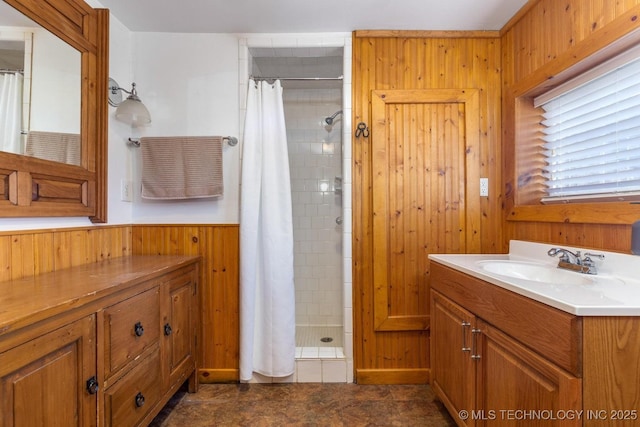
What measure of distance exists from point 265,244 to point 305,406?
96 centimetres

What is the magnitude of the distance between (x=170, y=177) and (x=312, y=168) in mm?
1177

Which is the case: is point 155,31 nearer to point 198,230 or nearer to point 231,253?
point 198,230

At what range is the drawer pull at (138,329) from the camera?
3.90ft

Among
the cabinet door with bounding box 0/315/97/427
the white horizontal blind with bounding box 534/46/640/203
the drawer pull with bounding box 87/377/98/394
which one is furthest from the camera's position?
the white horizontal blind with bounding box 534/46/640/203

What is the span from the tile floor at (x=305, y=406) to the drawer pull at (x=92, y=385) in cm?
73

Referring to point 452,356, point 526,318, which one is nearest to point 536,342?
point 526,318

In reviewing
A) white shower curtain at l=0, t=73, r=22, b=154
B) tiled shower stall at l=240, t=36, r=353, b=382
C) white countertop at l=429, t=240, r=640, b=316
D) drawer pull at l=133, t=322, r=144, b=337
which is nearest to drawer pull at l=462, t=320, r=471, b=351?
white countertop at l=429, t=240, r=640, b=316

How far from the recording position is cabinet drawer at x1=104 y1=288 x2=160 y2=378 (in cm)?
104

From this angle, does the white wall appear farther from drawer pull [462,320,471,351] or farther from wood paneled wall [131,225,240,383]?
drawer pull [462,320,471,351]

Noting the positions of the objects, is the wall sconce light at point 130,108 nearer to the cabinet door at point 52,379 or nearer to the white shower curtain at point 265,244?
the white shower curtain at point 265,244

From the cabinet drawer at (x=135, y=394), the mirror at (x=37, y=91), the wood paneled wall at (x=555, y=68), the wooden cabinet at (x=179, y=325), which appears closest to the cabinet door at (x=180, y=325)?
the wooden cabinet at (x=179, y=325)

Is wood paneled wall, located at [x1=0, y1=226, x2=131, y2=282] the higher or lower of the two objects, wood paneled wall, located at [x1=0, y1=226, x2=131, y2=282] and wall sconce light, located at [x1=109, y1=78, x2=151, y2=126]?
the lower

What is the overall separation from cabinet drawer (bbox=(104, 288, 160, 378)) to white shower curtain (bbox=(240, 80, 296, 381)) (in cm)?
56

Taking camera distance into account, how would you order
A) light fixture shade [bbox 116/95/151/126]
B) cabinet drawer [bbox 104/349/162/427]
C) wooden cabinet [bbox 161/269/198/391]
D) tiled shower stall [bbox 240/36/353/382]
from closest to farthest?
cabinet drawer [bbox 104/349/162/427], wooden cabinet [bbox 161/269/198/391], light fixture shade [bbox 116/95/151/126], tiled shower stall [bbox 240/36/353/382]
